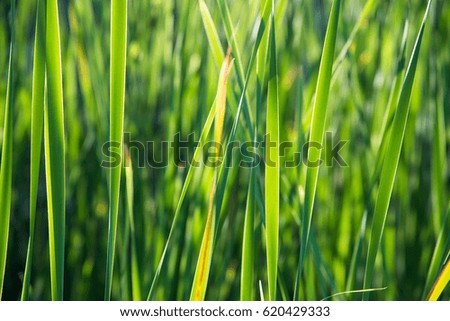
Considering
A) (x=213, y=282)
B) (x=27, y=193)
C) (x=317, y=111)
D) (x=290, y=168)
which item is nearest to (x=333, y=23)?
(x=317, y=111)

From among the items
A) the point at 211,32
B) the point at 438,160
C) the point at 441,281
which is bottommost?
the point at 441,281

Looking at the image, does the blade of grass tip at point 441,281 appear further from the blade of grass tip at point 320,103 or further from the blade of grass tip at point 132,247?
the blade of grass tip at point 132,247

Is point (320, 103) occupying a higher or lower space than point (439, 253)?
higher

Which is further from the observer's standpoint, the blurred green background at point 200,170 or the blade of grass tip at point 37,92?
the blurred green background at point 200,170

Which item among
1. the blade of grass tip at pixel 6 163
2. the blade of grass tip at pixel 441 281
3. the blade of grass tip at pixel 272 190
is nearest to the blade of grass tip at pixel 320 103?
the blade of grass tip at pixel 272 190

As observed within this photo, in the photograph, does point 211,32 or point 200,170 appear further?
point 200,170

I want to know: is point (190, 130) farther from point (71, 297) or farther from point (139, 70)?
point (71, 297)

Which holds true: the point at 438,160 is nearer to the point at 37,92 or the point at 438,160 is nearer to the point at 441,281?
the point at 441,281

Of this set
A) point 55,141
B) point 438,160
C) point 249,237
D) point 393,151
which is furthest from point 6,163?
point 438,160

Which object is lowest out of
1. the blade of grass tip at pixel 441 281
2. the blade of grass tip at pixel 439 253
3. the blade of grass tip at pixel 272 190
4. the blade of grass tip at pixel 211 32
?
the blade of grass tip at pixel 441 281
